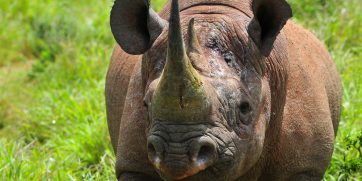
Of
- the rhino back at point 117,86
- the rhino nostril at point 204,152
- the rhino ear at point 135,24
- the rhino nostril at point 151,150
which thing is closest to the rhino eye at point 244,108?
the rhino nostril at point 204,152

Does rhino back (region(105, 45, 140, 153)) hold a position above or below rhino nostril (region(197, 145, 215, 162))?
below

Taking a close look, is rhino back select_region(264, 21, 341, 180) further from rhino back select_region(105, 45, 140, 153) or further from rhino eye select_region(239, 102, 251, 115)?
rhino back select_region(105, 45, 140, 153)

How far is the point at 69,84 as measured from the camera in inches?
414

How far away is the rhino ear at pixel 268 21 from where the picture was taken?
5.84m

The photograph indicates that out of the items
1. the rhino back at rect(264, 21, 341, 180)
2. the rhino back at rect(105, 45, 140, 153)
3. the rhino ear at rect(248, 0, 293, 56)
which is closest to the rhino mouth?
the rhino ear at rect(248, 0, 293, 56)

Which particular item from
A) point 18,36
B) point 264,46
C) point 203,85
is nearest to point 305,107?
point 264,46

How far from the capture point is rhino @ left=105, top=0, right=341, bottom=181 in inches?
206

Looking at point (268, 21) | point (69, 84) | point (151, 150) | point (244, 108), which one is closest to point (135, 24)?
point (268, 21)

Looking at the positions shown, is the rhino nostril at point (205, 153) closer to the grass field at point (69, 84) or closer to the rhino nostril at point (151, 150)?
the rhino nostril at point (151, 150)

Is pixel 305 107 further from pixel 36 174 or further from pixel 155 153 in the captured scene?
pixel 36 174

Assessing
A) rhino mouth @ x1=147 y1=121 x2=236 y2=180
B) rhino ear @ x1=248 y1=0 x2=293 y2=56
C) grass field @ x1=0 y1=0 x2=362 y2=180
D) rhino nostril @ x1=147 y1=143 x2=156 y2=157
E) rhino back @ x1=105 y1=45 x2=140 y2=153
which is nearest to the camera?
rhino mouth @ x1=147 y1=121 x2=236 y2=180

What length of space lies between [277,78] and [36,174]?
8.04 feet

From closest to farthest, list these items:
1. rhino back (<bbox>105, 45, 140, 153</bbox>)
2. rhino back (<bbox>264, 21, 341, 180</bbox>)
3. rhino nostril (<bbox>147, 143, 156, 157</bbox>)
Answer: rhino nostril (<bbox>147, 143, 156, 157</bbox>) < rhino back (<bbox>264, 21, 341, 180</bbox>) < rhino back (<bbox>105, 45, 140, 153</bbox>)

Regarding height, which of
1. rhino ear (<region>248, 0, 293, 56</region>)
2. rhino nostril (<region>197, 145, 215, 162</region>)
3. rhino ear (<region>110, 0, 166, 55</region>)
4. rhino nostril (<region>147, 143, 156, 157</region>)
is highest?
rhino ear (<region>248, 0, 293, 56</region>)
